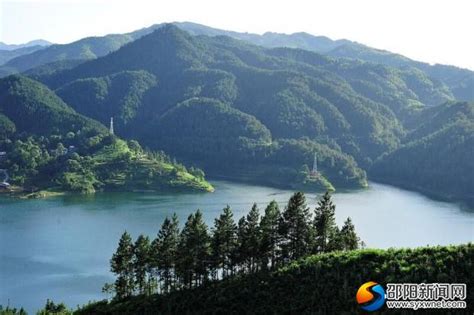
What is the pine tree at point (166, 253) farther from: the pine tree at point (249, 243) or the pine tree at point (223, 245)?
the pine tree at point (249, 243)

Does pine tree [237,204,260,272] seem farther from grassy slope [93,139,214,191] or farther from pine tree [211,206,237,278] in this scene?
grassy slope [93,139,214,191]

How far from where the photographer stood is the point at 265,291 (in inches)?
1314

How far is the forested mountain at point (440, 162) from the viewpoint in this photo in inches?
5281

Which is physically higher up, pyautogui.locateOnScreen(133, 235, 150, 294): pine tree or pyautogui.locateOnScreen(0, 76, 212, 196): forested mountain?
pyautogui.locateOnScreen(0, 76, 212, 196): forested mountain

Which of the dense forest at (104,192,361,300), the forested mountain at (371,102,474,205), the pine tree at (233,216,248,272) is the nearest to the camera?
the dense forest at (104,192,361,300)

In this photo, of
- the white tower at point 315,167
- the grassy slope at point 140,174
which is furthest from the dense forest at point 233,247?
the white tower at point 315,167

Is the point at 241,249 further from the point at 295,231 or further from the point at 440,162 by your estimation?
the point at 440,162

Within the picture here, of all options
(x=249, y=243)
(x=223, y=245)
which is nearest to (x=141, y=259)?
(x=223, y=245)

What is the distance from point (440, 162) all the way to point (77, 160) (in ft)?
286

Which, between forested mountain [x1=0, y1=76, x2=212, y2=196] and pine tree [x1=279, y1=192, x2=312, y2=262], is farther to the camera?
forested mountain [x1=0, y1=76, x2=212, y2=196]

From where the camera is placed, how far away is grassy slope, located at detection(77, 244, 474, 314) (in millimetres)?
29359

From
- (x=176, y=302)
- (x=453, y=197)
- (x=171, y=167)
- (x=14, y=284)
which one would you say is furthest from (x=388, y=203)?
(x=176, y=302)

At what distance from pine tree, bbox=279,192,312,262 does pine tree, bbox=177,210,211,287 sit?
203 inches

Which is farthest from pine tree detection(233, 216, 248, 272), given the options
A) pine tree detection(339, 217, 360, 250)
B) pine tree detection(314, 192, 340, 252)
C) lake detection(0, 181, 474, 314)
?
lake detection(0, 181, 474, 314)
